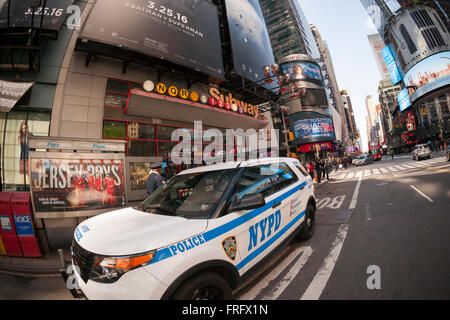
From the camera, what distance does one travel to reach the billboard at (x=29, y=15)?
7.99 m

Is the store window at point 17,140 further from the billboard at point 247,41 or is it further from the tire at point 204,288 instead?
the billboard at point 247,41

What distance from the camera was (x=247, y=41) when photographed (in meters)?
16.6

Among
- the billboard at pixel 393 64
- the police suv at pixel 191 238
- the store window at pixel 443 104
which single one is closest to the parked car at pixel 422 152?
the police suv at pixel 191 238

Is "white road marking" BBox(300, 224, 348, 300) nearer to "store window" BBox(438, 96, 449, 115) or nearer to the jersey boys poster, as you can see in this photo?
the jersey boys poster

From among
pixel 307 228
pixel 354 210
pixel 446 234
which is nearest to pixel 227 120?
pixel 354 210

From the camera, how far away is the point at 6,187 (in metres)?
8.16

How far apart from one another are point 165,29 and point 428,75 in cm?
7913

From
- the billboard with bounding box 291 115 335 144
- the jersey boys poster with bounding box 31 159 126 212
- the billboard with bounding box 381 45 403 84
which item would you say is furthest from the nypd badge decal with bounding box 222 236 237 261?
the billboard with bounding box 381 45 403 84

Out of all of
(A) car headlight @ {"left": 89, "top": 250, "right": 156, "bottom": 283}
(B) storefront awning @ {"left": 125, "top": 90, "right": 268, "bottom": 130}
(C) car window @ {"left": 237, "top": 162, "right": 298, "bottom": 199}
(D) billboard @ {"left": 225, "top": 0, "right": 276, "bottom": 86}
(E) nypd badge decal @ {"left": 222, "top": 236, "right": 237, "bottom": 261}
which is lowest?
(E) nypd badge decal @ {"left": 222, "top": 236, "right": 237, "bottom": 261}

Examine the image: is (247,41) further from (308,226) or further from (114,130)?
(308,226)

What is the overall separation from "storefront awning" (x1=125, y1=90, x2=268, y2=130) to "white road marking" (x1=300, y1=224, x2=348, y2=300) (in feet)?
33.3

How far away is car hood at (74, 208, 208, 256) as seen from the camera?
1.68 metres

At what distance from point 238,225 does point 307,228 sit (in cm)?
261

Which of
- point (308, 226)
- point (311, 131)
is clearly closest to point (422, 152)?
point (311, 131)
